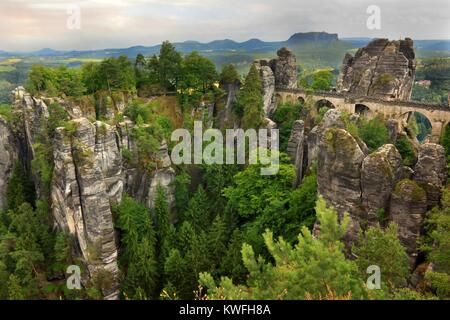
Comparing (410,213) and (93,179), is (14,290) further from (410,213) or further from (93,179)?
(410,213)

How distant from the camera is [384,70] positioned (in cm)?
5200

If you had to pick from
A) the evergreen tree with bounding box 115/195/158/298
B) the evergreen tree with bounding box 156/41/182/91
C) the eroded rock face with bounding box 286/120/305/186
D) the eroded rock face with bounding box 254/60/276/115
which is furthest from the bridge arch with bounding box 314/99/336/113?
the evergreen tree with bounding box 115/195/158/298

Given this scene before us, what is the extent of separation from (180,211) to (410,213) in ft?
81.3

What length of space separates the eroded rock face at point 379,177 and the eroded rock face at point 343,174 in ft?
2.38

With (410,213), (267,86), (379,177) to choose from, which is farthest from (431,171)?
(267,86)

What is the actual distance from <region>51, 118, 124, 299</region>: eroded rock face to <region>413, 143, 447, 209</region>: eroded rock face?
27375 millimetres

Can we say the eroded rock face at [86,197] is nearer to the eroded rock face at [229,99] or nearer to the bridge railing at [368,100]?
the eroded rock face at [229,99]

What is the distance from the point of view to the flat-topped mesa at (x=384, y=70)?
167 feet

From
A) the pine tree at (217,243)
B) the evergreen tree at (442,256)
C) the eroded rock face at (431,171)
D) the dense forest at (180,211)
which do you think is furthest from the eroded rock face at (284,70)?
the evergreen tree at (442,256)

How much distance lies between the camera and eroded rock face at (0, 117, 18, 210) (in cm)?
4744

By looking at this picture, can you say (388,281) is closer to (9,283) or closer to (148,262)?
(148,262)

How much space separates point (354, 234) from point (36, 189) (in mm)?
36459

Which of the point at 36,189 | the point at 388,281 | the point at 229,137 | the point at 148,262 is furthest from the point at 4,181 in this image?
the point at 388,281
